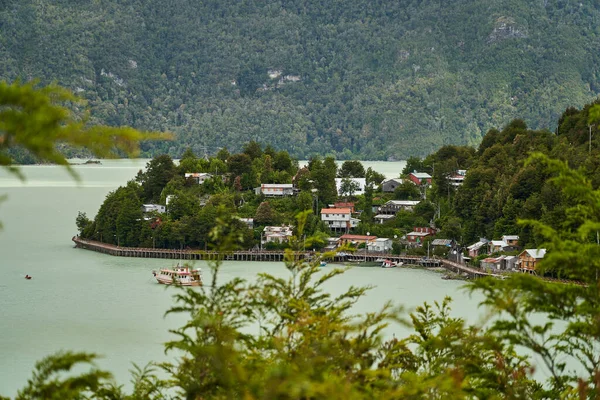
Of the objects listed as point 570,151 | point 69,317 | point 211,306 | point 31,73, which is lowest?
point 69,317

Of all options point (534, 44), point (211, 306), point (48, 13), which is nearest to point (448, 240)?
point (211, 306)

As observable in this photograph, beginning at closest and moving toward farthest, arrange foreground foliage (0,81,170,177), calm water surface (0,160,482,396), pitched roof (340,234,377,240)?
foreground foliage (0,81,170,177) < calm water surface (0,160,482,396) < pitched roof (340,234,377,240)

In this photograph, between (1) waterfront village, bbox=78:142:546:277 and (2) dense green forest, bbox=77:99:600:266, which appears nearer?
(2) dense green forest, bbox=77:99:600:266

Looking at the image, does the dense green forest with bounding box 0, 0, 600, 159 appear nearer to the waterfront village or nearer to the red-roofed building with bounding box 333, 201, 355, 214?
the waterfront village

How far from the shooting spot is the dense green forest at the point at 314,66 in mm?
101312

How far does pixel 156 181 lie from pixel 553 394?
32.5 metres

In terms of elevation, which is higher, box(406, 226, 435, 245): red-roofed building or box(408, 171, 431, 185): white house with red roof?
box(408, 171, 431, 185): white house with red roof

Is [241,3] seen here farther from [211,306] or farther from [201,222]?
[211,306]

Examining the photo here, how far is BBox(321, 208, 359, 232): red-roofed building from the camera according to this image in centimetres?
3491

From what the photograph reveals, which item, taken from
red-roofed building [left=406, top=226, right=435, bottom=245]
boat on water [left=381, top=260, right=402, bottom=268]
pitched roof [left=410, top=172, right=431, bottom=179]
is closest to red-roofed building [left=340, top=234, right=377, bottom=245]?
red-roofed building [left=406, top=226, right=435, bottom=245]

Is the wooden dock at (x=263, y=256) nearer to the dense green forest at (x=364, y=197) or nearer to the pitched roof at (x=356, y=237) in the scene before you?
the dense green forest at (x=364, y=197)

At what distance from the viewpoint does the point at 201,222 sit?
32688 millimetres

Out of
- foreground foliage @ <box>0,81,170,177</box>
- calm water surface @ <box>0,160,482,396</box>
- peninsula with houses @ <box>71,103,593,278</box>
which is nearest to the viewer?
foreground foliage @ <box>0,81,170,177</box>

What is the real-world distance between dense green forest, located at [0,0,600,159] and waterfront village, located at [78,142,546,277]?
55772 millimetres
